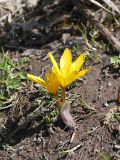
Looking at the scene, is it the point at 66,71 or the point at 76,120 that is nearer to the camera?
the point at 66,71

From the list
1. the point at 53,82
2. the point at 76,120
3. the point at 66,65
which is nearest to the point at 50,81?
the point at 53,82

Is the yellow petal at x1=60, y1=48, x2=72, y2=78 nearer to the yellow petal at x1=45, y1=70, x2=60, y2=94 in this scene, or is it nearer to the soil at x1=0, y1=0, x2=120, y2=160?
the yellow petal at x1=45, y1=70, x2=60, y2=94

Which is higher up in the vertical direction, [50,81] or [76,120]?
[50,81]

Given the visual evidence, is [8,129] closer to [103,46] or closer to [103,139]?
[103,139]

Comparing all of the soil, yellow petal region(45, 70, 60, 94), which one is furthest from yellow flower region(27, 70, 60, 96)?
the soil

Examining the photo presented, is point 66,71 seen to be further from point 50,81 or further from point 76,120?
point 76,120

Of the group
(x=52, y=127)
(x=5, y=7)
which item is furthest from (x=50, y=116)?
(x=5, y=7)

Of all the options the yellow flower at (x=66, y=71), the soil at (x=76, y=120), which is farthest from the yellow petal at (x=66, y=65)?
the soil at (x=76, y=120)

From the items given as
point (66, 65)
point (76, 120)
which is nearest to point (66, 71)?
point (66, 65)

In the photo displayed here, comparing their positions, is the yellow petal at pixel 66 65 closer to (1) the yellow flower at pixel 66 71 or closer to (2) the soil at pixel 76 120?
(1) the yellow flower at pixel 66 71
